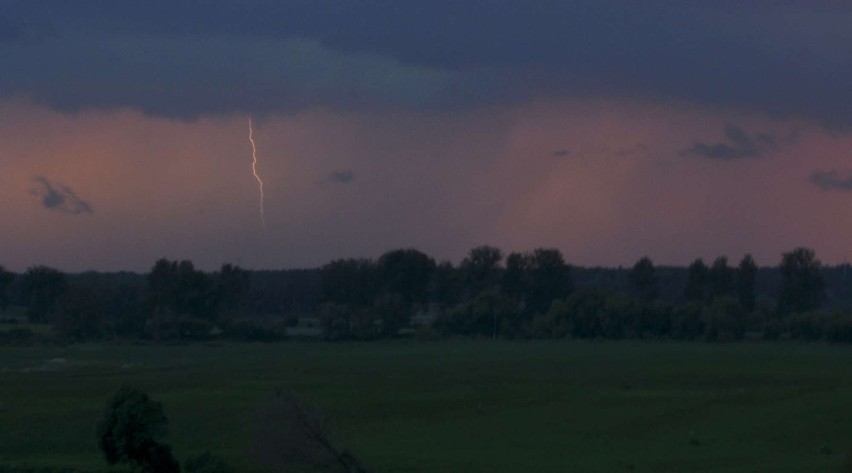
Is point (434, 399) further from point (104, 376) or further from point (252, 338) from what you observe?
point (252, 338)

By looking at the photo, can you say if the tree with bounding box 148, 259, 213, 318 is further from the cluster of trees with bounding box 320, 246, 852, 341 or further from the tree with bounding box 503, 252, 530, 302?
the tree with bounding box 503, 252, 530, 302

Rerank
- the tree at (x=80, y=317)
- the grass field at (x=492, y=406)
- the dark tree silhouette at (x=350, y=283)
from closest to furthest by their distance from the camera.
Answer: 1. the grass field at (x=492, y=406)
2. the tree at (x=80, y=317)
3. the dark tree silhouette at (x=350, y=283)

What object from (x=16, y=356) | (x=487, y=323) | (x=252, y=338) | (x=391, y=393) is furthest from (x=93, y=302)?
(x=391, y=393)

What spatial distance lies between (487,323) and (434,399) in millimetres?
70694

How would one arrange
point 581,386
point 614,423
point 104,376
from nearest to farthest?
point 614,423 < point 581,386 < point 104,376

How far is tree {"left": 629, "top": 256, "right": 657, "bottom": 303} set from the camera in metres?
142

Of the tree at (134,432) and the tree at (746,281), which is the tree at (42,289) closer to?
the tree at (746,281)

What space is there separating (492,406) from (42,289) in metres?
107

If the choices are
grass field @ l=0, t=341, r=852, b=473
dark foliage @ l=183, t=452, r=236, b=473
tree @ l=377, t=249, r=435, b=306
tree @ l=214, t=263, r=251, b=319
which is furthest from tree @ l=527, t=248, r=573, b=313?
dark foliage @ l=183, t=452, r=236, b=473

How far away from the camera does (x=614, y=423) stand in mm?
52344

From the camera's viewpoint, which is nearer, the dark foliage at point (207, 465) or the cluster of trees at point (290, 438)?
the cluster of trees at point (290, 438)

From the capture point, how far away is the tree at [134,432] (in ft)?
112

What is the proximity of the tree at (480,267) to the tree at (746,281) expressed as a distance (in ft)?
98.8

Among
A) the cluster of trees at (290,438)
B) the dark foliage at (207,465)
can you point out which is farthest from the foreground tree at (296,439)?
the dark foliage at (207,465)
